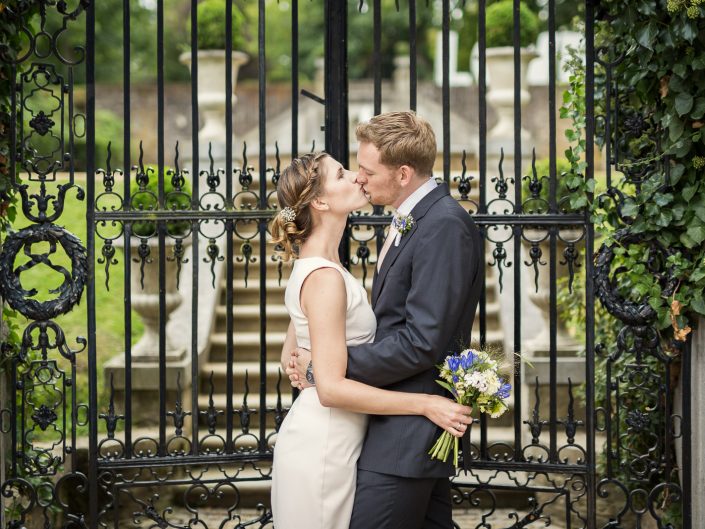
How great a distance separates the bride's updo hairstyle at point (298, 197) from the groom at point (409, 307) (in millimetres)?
155

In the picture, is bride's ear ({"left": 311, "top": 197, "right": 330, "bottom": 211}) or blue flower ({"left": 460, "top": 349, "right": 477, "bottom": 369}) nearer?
blue flower ({"left": 460, "top": 349, "right": 477, "bottom": 369})

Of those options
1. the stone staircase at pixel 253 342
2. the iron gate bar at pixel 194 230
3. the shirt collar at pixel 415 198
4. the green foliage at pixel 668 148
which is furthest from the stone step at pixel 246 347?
the shirt collar at pixel 415 198

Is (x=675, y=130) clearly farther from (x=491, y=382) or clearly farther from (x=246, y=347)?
(x=246, y=347)

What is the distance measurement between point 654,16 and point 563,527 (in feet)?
9.35

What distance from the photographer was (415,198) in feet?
10.1

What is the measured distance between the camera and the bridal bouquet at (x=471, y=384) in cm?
291

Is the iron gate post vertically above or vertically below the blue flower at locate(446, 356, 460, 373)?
above

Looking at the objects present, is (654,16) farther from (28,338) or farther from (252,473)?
(252,473)

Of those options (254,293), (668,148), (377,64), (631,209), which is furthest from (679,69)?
(254,293)

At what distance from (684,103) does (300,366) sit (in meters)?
2.09

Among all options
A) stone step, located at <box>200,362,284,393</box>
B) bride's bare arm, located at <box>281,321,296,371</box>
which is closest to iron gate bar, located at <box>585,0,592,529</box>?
bride's bare arm, located at <box>281,321,296,371</box>

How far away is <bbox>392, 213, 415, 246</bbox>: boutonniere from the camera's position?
3026mm

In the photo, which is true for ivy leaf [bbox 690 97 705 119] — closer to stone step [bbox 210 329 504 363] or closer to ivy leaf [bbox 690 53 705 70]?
ivy leaf [bbox 690 53 705 70]

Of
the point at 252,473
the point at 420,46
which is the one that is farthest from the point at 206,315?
the point at 420,46
